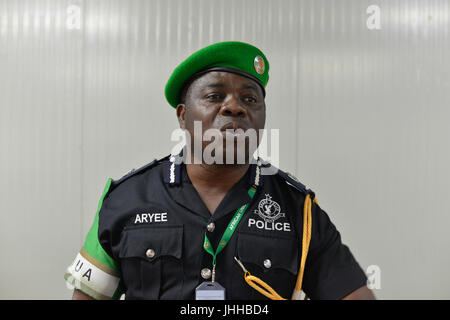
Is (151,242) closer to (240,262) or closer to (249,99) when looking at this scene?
(240,262)

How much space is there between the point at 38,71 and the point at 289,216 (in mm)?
1465

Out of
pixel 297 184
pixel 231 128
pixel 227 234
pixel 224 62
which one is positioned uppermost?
pixel 224 62

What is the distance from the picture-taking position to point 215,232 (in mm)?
754

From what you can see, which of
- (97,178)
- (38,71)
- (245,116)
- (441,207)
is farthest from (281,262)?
(38,71)

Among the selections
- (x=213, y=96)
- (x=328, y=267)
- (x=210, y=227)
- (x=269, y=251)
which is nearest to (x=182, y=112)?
(x=213, y=96)

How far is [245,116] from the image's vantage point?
2.41 feet

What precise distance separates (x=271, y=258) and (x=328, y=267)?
0.45 ft

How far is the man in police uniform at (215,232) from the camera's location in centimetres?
73

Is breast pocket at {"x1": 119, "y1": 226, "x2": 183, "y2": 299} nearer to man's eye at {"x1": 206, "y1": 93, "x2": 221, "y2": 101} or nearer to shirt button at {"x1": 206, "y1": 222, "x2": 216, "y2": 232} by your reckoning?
shirt button at {"x1": 206, "y1": 222, "x2": 216, "y2": 232}

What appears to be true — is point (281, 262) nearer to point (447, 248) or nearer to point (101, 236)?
point (101, 236)

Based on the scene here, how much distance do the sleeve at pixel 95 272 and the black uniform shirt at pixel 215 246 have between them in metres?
0.02

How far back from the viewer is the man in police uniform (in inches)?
28.6

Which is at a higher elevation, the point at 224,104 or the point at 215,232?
the point at 224,104

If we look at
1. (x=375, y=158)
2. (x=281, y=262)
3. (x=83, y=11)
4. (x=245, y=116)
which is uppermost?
(x=83, y=11)
